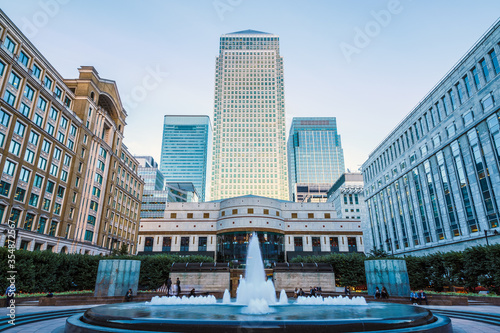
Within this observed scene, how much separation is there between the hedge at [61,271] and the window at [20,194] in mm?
13590

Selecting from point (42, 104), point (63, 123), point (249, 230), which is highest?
point (42, 104)

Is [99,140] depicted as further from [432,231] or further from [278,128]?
[278,128]

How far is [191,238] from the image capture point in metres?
61.6

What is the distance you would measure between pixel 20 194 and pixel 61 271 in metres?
15.4

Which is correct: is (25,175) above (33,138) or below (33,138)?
below

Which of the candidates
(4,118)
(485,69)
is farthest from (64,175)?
(485,69)

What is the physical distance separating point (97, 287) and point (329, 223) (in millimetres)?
49299

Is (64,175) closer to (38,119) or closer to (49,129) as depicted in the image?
(49,129)

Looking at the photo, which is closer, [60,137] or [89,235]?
[60,137]

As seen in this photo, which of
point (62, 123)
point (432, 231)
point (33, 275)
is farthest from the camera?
point (432, 231)

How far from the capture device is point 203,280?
3294 centimetres

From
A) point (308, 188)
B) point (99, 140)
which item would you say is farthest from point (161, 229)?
point (308, 188)

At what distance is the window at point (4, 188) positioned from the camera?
114 feet

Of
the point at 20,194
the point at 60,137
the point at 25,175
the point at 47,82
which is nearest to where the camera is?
the point at 20,194
